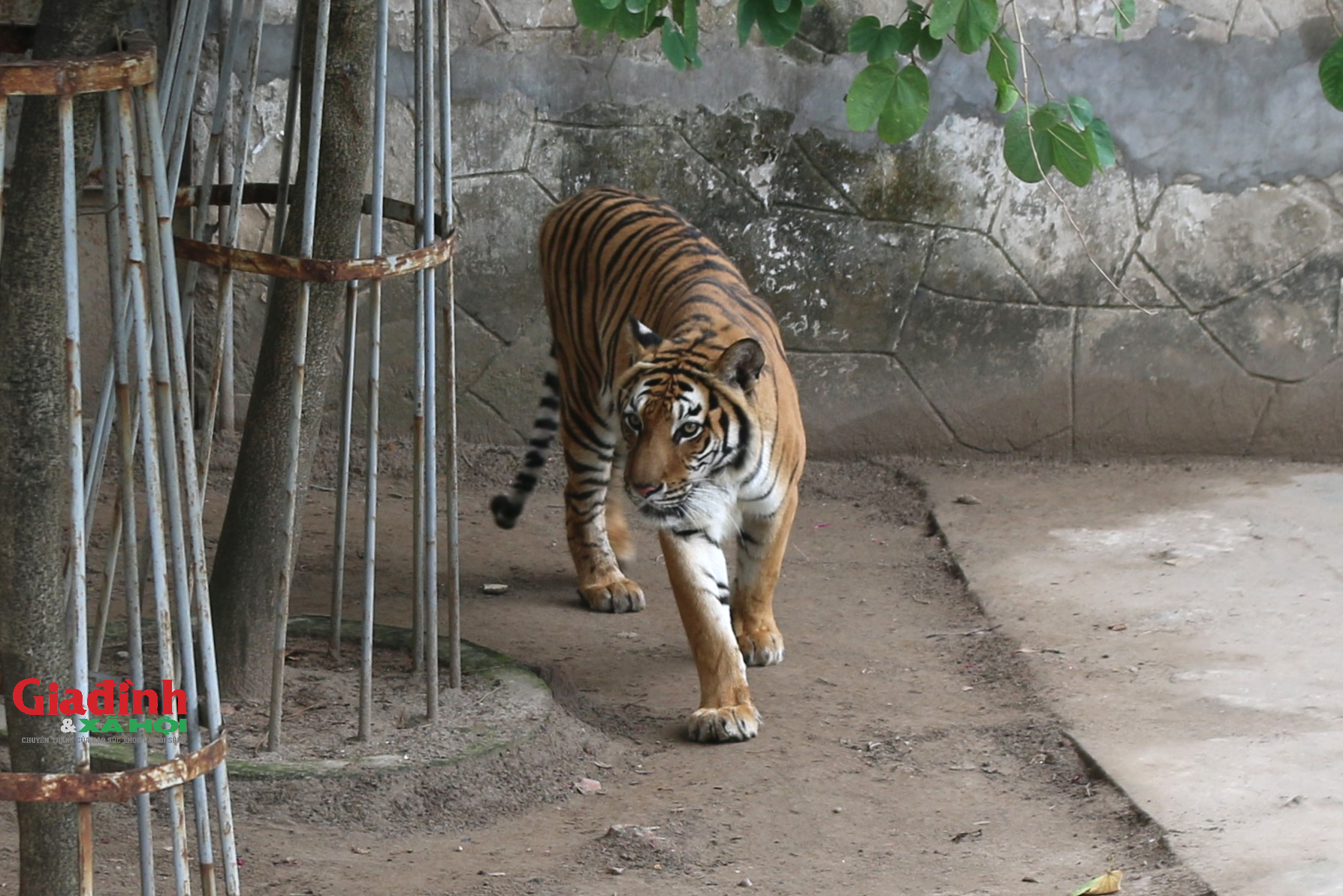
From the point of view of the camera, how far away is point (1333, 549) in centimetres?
517

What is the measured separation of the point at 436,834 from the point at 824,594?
2.02 meters

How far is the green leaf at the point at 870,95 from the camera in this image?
2434 mm

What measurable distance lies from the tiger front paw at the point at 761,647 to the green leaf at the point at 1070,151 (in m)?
2.29

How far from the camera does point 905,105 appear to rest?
7.98ft

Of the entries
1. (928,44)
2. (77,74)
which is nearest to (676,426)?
(928,44)

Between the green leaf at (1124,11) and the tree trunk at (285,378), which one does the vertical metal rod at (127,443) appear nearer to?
the tree trunk at (285,378)

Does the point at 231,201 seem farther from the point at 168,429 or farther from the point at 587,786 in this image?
the point at 587,786

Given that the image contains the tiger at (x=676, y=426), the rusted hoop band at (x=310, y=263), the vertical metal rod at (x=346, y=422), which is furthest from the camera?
the tiger at (x=676, y=426)

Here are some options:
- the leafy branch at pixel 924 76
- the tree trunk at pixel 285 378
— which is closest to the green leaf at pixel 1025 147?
the leafy branch at pixel 924 76

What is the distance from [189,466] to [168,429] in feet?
0.21

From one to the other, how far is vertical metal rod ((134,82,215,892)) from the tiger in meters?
1.81

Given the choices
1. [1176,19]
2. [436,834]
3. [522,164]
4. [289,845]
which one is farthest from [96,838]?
[1176,19]

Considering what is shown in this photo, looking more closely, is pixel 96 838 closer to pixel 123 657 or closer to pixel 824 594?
pixel 123 657

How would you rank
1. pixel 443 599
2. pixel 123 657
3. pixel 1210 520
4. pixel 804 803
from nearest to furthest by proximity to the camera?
pixel 804 803, pixel 123 657, pixel 443 599, pixel 1210 520
